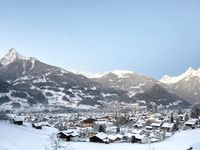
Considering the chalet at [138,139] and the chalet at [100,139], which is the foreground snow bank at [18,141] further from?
the chalet at [138,139]

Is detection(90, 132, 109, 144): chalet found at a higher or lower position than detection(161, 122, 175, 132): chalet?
lower

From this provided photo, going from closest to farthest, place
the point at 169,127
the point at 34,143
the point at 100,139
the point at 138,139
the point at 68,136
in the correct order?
1. the point at 34,143
2. the point at 100,139
3. the point at 68,136
4. the point at 138,139
5. the point at 169,127

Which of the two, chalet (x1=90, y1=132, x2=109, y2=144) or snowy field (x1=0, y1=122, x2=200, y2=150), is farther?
chalet (x1=90, y1=132, x2=109, y2=144)

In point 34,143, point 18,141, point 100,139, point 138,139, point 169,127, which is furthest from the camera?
point 169,127

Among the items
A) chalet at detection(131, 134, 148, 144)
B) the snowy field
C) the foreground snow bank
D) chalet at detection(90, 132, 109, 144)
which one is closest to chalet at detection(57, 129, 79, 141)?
chalet at detection(90, 132, 109, 144)

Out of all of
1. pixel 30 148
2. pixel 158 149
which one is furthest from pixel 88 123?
pixel 30 148

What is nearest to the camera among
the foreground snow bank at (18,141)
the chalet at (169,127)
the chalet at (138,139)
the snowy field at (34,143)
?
the foreground snow bank at (18,141)

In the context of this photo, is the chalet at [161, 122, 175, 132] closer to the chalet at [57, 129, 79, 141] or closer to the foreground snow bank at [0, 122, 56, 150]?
the chalet at [57, 129, 79, 141]

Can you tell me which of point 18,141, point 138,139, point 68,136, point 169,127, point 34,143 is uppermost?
point 169,127

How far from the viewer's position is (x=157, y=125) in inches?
6545

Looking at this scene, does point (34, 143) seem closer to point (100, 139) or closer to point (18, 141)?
point (18, 141)

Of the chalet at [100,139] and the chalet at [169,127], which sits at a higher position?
the chalet at [169,127]

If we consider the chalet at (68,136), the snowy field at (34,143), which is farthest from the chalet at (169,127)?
the chalet at (68,136)

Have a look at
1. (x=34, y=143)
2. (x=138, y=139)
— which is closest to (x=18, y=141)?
(x=34, y=143)
